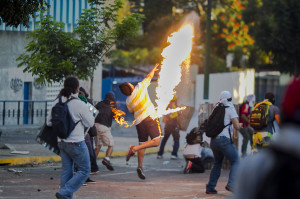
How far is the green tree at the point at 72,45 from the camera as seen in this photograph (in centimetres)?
1399

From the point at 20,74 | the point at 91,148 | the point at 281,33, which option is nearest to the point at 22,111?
the point at 20,74

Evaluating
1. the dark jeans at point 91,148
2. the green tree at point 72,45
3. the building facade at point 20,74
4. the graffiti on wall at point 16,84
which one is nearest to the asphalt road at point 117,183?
the dark jeans at point 91,148

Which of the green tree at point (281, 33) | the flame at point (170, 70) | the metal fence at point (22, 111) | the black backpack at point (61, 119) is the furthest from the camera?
the green tree at point (281, 33)

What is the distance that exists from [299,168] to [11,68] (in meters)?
20.0

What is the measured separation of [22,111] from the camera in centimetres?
2141

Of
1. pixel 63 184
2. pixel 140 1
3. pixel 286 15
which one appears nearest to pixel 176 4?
pixel 140 1

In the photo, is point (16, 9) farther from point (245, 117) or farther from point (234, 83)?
point (234, 83)

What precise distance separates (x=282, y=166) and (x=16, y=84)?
65.7ft

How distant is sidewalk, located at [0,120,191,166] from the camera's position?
1371 cm

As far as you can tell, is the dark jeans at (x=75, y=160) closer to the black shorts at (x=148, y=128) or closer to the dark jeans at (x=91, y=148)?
the dark jeans at (x=91, y=148)

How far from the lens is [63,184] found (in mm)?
8062

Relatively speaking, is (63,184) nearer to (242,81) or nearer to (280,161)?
(280,161)

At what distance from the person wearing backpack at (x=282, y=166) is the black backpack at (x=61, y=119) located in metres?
5.04

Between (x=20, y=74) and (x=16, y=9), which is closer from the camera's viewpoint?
(x=16, y=9)
